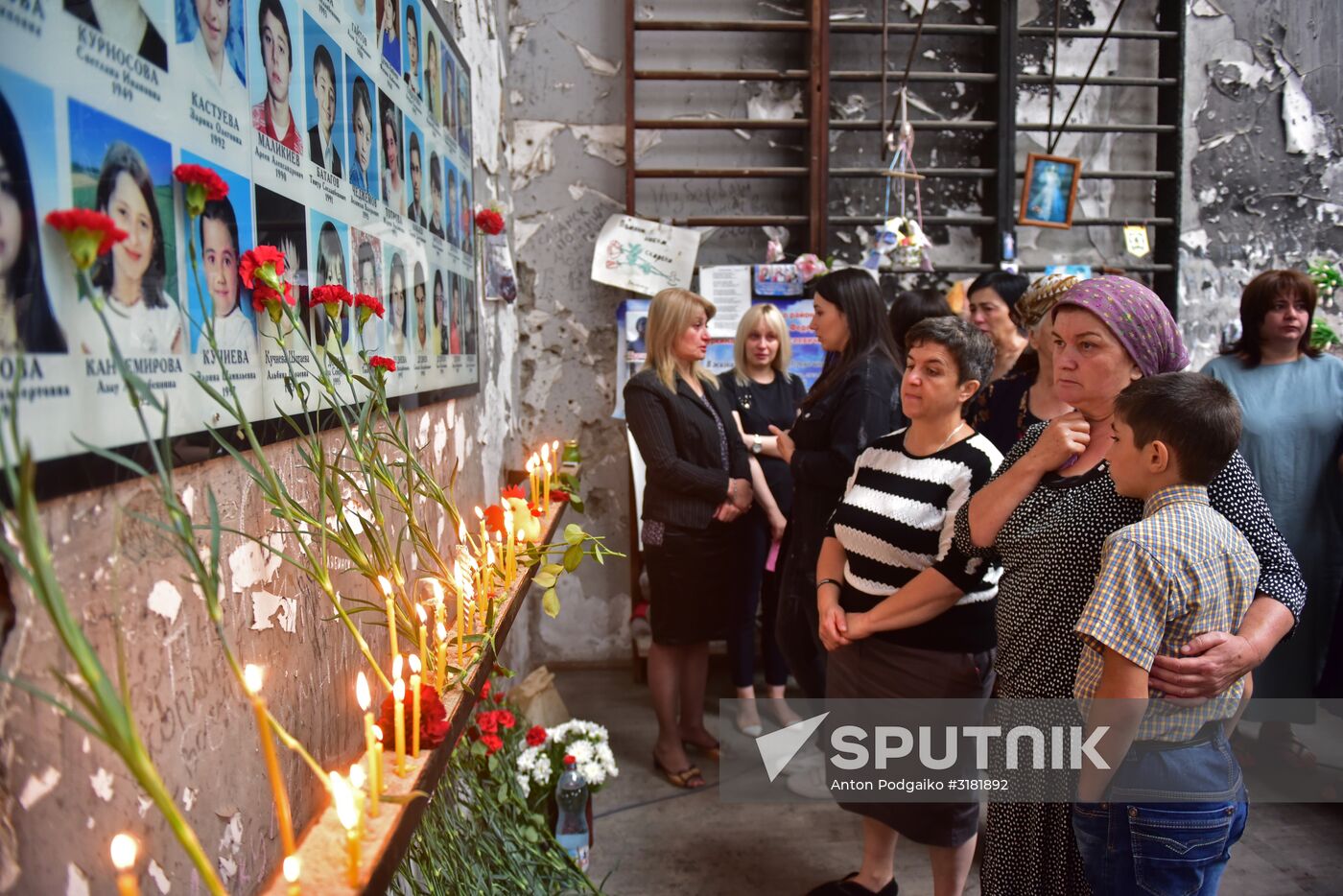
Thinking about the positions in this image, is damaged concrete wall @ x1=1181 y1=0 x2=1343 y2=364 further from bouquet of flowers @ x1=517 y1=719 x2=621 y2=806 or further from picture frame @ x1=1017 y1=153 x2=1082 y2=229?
bouquet of flowers @ x1=517 y1=719 x2=621 y2=806

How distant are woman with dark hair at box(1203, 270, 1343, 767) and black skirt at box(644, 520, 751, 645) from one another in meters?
1.76

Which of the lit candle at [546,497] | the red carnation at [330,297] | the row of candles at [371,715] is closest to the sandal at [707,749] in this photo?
the lit candle at [546,497]

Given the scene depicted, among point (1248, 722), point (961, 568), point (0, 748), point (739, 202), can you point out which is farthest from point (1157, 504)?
point (739, 202)

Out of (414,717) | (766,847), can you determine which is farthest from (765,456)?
(414,717)

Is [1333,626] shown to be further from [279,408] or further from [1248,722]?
[279,408]

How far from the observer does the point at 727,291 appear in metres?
3.93

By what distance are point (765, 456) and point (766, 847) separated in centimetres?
140

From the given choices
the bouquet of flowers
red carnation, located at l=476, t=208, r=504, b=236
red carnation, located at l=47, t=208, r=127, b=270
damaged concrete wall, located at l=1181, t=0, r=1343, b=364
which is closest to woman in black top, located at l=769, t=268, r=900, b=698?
the bouquet of flowers

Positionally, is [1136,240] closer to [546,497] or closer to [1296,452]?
[1296,452]

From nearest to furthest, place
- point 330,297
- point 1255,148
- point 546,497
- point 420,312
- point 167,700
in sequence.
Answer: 1. point 167,700
2. point 330,297
3. point 420,312
4. point 546,497
5. point 1255,148

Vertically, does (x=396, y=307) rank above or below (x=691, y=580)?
above

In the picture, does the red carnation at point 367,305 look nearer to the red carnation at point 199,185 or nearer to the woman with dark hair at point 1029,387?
the red carnation at point 199,185

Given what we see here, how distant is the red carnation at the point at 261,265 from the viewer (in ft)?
3.06

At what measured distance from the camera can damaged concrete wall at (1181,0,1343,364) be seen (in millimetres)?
4074
